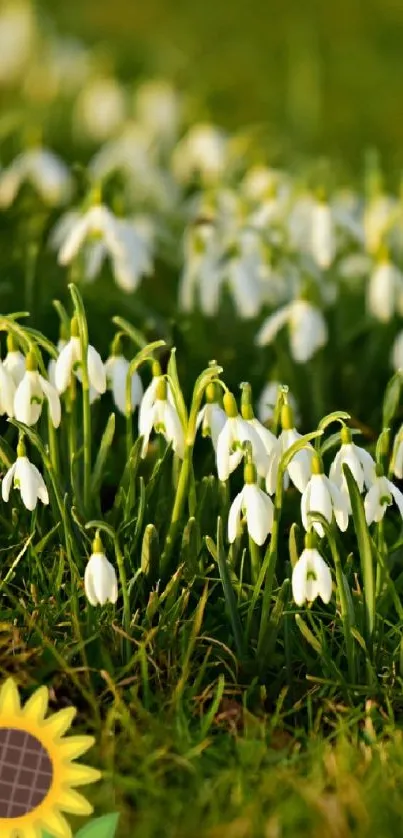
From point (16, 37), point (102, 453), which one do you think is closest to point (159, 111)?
point (16, 37)

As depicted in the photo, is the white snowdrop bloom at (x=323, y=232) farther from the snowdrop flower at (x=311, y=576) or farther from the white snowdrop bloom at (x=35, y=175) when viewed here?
the snowdrop flower at (x=311, y=576)

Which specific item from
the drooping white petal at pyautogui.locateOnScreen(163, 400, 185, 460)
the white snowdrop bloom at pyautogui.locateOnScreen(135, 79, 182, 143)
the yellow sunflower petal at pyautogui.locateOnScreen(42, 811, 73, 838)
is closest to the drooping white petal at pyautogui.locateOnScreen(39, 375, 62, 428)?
the drooping white petal at pyautogui.locateOnScreen(163, 400, 185, 460)

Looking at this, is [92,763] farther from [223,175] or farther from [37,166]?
[223,175]

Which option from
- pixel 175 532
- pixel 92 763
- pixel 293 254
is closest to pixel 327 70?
pixel 293 254

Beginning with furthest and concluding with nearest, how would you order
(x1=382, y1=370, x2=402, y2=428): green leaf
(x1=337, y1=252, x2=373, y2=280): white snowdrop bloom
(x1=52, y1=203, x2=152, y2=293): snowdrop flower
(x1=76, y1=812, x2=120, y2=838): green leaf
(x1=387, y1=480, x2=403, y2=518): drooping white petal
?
(x1=337, y1=252, x2=373, y2=280): white snowdrop bloom → (x1=52, y1=203, x2=152, y2=293): snowdrop flower → (x1=382, y1=370, x2=402, y2=428): green leaf → (x1=387, y1=480, x2=403, y2=518): drooping white petal → (x1=76, y1=812, x2=120, y2=838): green leaf

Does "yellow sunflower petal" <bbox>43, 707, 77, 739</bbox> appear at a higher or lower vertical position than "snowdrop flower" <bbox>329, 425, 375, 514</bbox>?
lower

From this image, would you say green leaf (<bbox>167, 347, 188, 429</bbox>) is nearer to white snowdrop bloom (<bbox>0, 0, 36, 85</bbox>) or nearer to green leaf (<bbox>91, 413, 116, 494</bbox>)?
green leaf (<bbox>91, 413, 116, 494</bbox>)

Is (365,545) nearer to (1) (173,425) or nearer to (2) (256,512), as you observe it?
(2) (256,512)
